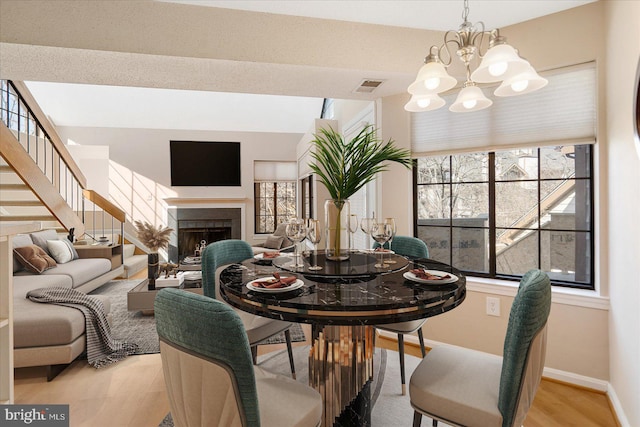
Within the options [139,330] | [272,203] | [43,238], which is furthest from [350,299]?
[272,203]

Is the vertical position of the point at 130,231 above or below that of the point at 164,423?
above

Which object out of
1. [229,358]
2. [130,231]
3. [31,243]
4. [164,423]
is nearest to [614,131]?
[229,358]

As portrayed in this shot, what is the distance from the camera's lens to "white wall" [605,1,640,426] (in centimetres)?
165

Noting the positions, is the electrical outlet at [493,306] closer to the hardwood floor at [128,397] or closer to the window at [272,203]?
the hardwood floor at [128,397]

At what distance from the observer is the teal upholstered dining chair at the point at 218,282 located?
1834 millimetres

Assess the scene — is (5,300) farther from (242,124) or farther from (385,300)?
(242,124)

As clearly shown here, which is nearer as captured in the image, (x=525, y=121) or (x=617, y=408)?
(x=617, y=408)

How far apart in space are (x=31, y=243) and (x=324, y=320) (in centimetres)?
463

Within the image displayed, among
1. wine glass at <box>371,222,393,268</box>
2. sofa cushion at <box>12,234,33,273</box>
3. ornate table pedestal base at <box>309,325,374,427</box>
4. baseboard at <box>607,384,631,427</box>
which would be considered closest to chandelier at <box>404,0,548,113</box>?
wine glass at <box>371,222,393,268</box>

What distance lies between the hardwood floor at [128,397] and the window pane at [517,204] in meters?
1.11

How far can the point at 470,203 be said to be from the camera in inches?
109

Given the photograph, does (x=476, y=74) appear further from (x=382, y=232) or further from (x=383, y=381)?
(x=383, y=381)

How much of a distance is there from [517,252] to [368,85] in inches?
70.2

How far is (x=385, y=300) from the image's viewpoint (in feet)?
3.74
